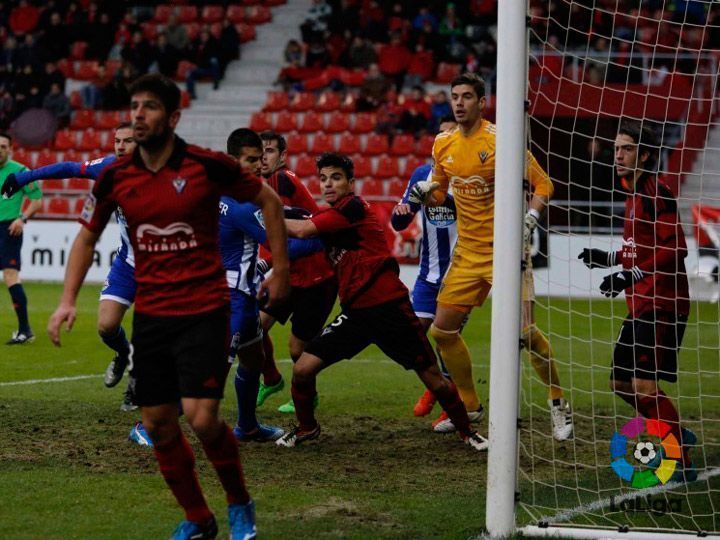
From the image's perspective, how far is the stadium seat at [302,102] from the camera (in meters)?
26.0

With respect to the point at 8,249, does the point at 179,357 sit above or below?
above

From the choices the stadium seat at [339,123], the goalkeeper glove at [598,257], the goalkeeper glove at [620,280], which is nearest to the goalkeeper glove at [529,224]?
the goalkeeper glove at [598,257]

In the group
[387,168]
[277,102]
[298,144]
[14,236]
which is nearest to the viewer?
[14,236]

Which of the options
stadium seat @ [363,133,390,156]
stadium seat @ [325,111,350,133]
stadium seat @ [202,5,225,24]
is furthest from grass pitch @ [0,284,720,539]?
stadium seat @ [202,5,225,24]

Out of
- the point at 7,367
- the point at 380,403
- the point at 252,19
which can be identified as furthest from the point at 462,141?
the point at 252,19

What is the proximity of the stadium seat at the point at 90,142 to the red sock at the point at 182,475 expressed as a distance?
21625 mm

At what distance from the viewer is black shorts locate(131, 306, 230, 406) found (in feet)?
16.8

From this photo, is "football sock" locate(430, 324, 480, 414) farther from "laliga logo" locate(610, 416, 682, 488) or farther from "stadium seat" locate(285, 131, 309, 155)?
"stadium seat" locate(285, 131, 309, 155)

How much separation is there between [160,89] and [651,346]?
133 inches

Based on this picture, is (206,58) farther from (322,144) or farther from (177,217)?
(177,217)

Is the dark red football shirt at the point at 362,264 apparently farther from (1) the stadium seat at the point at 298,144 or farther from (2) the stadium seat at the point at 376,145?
(1) the stadium seat at the point at 298,144

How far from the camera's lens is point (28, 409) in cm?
880

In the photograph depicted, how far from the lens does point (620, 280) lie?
22.7 feet

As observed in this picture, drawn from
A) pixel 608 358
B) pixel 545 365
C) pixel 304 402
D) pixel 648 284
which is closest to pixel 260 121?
pixel 608 358
